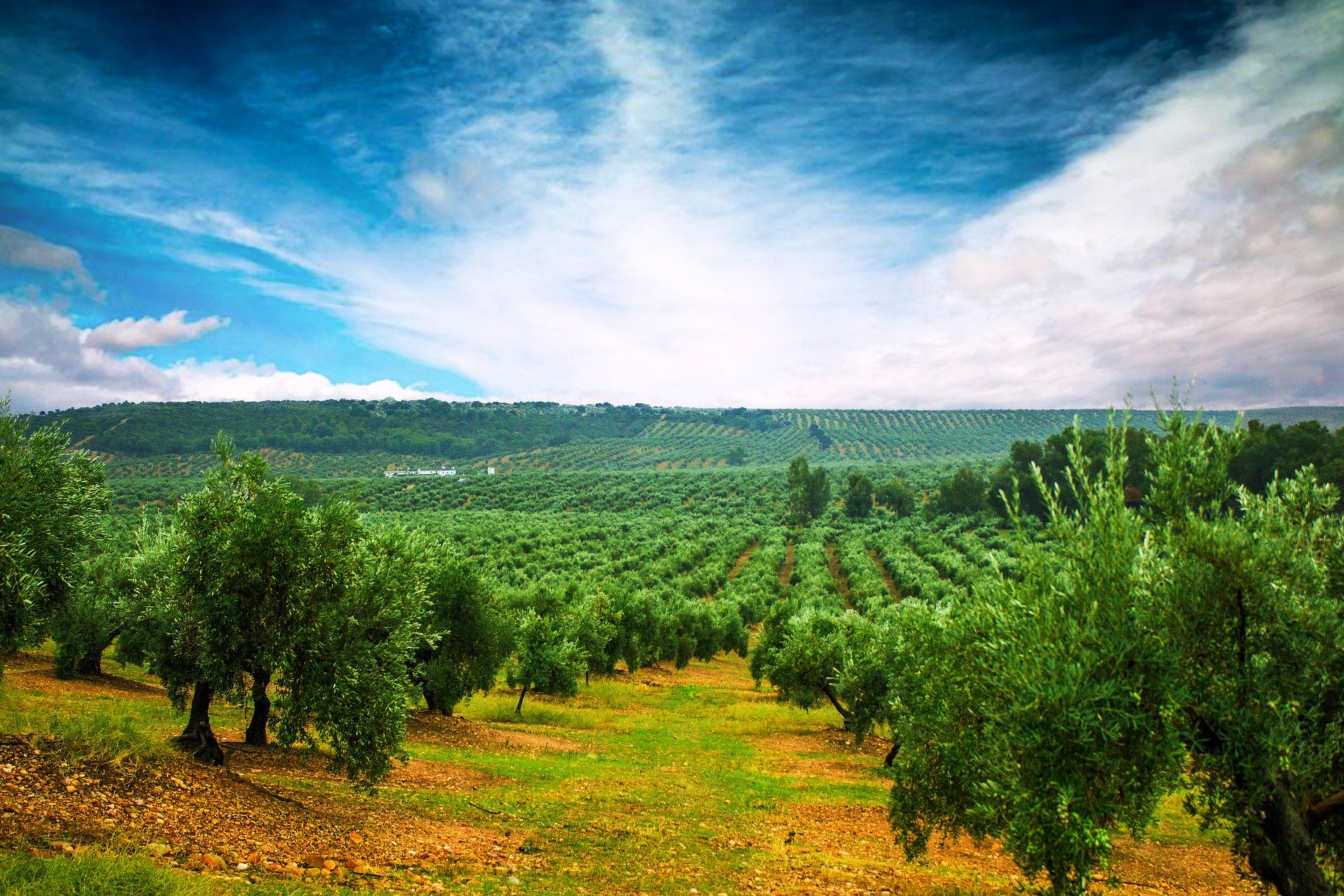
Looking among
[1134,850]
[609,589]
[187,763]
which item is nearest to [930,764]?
[1134,850]

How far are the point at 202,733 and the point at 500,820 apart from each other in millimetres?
7551

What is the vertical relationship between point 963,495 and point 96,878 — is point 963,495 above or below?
above

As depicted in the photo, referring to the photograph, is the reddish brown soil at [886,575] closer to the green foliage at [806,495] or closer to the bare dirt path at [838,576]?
the bare dirt path at [838,576]

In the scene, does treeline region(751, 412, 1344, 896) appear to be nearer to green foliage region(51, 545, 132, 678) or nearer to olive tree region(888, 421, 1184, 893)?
olive tree region(888, 421, 1184, 893)

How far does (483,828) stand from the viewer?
1622 cm

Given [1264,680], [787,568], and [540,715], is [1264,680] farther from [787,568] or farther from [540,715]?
[787,568]

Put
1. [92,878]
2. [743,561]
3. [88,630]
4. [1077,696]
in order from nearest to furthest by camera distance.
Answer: [92,878], [1077,696], [88,630], [743,561]

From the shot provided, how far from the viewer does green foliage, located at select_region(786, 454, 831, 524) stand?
12912 centimetres

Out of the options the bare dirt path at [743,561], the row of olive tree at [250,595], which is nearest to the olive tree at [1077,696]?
the row of olive tree at [250,595]

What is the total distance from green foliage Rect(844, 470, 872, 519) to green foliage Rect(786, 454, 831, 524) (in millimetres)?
4983

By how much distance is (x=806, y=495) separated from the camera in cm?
12962

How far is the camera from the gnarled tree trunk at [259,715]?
1719cm

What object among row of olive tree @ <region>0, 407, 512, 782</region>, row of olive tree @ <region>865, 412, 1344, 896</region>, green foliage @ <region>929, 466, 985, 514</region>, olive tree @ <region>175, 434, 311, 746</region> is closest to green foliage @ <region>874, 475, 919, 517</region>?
green foliage @ <region>929, 466, 985, 514</region>

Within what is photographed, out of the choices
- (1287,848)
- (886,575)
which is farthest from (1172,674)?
(886,575)
